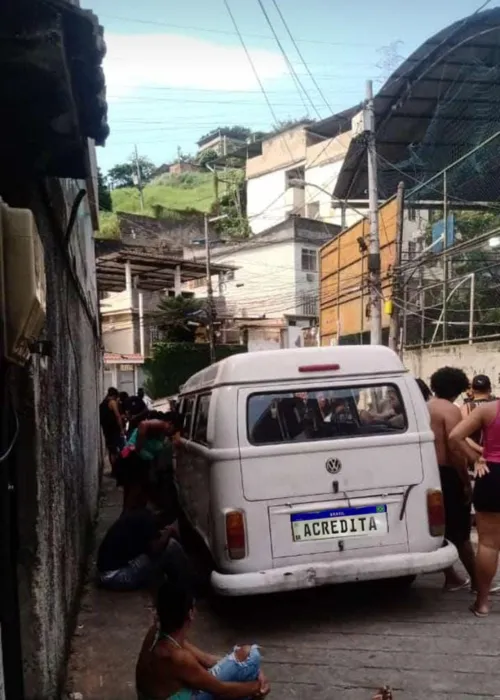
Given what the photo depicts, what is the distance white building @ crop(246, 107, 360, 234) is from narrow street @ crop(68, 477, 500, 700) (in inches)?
1556

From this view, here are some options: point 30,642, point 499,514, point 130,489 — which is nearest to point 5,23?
point 30,642

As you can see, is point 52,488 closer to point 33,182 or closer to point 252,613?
point 33,182

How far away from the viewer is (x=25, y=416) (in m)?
3.13

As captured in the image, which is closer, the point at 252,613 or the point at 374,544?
the point at 374,544

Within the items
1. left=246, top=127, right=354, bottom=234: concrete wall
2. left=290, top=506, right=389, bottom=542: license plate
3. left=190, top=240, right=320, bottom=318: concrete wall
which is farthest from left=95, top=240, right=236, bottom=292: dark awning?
left=290, top=506, right=389, bottom=542: license plate

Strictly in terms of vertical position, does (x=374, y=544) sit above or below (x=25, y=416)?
below

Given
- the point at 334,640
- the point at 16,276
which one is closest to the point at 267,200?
the point at 334,640

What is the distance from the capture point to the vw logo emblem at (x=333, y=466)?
15.0 feet

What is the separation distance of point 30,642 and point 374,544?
2430 mm

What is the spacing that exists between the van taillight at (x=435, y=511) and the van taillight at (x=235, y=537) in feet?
4.46

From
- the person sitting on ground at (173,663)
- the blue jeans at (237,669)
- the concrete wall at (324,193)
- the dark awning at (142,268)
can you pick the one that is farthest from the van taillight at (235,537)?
the concrete wall at (324,193)

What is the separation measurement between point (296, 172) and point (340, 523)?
44.4m

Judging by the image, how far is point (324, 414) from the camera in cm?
482

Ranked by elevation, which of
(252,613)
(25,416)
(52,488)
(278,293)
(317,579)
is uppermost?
(278,293)
